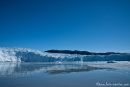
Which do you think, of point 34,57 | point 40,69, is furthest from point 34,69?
point 34,57

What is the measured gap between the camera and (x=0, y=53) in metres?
29.4

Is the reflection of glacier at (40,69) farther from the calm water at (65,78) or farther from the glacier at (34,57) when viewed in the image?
the glacier at (34,57)

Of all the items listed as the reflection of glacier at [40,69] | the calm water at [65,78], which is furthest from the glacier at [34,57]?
the calm water at [65,78]

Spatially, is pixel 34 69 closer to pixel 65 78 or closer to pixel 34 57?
pixel 65 78

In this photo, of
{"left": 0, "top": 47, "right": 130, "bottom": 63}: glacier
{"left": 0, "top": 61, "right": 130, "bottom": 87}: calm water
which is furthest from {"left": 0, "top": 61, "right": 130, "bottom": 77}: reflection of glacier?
{"left": 0, "top": 47, "right": 130, "bottom": 63}: glacier

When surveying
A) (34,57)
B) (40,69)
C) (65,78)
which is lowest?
(40,69)

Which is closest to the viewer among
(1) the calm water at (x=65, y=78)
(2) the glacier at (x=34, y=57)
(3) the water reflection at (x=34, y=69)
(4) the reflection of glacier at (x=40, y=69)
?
(1) the calm water at (x=65, y=78)

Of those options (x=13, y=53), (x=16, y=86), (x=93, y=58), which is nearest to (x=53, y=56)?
(x=13, y=53)

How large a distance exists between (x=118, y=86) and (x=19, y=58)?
1244 inches

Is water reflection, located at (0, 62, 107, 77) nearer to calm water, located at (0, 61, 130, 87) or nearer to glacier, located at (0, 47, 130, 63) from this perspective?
calm water, located at (0, 61, 130, 87)

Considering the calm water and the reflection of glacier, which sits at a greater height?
the calm water

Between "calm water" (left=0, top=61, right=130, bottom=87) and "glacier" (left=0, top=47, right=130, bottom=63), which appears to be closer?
"calm water" (left=0, top=61, right=130, bottom=87)

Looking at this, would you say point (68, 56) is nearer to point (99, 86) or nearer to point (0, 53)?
point (0, 53)

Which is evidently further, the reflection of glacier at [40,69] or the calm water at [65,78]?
the reflection of glacier at [40,69]
